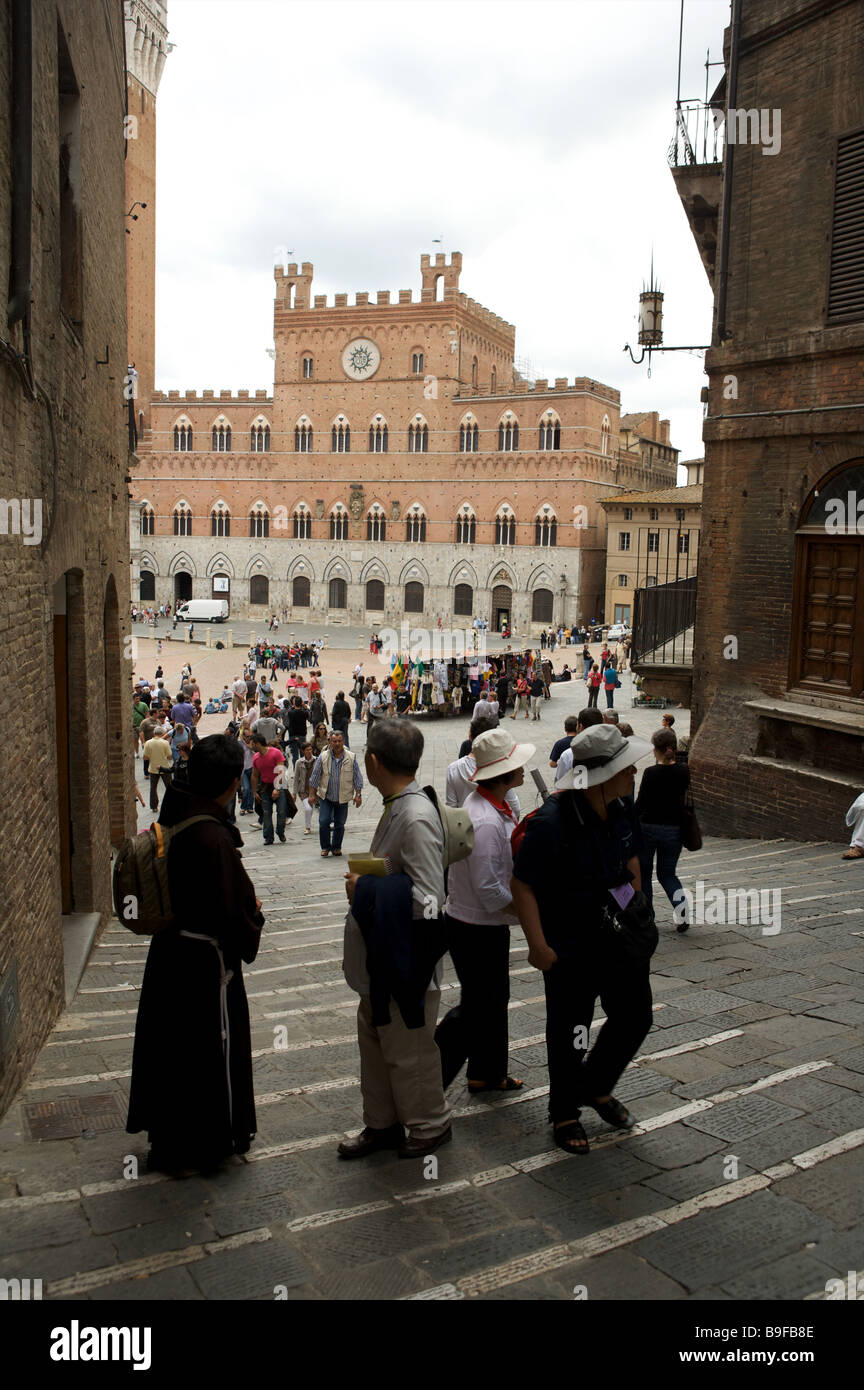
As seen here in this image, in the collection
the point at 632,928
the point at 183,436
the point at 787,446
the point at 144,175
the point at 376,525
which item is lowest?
the point at 632,928

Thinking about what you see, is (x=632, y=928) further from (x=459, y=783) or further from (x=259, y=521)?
(x=259, y=521)

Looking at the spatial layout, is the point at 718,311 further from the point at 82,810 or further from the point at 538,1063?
the point at 538,1063

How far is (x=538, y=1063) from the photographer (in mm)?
4551

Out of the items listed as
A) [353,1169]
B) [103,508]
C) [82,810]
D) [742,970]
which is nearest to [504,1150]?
[353,1169]

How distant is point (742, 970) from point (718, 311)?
8.42 meters

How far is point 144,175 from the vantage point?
53.2m

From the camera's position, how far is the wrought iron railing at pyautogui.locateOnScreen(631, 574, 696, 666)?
45.3 ft

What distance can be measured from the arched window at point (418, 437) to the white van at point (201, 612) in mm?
12229

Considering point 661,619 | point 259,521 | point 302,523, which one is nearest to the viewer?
point 661,619

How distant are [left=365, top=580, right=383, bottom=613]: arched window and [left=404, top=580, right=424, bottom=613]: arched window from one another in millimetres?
1467

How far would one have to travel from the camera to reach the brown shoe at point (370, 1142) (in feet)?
12.1

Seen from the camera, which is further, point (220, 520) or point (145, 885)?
point (220, 520)

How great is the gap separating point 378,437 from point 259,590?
10255mm

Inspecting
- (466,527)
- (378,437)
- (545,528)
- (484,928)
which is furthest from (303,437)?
(484,928)
